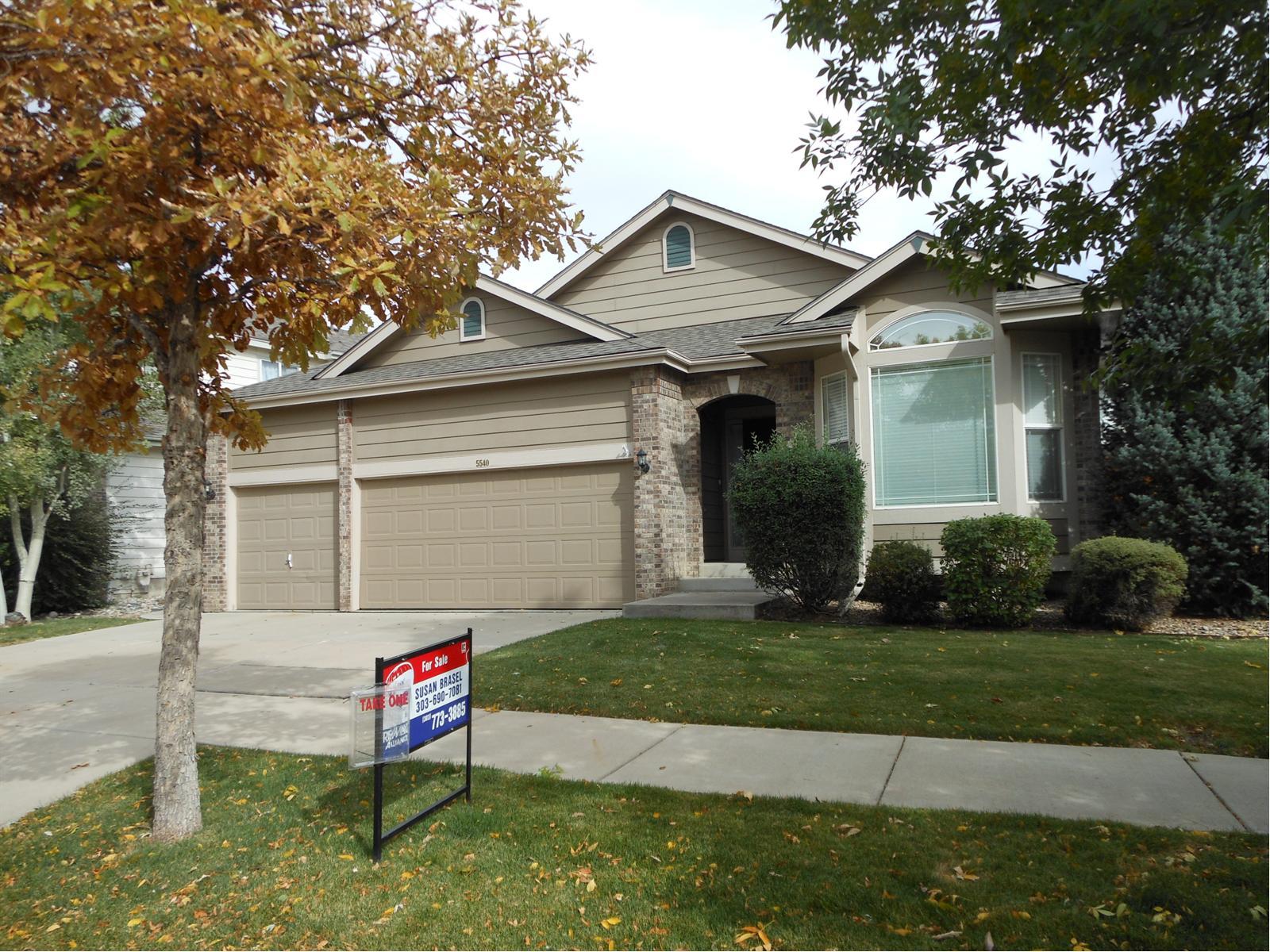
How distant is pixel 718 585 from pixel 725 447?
9.89 ft

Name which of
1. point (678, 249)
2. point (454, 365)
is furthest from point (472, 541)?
point (678, 249)

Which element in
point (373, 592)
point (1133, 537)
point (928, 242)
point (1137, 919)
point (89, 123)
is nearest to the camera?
point (1137, 919)

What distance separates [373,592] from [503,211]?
10684 millimetres

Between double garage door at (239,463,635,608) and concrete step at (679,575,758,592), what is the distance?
84 centimetres

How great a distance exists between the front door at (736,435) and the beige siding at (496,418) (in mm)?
2571

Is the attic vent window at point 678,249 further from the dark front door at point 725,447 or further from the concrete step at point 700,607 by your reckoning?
the concrete step at point 700,607

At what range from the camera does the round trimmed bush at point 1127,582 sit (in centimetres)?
993

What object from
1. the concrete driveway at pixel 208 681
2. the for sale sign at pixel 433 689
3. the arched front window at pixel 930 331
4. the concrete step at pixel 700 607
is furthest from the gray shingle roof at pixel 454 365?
the for sale sign at pixel 433 689

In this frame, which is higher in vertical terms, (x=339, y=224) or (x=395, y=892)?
(x=339, y=224)

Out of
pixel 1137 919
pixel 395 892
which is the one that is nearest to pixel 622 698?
pixel 395 892

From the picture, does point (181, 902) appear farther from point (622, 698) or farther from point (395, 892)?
point (622, 698)

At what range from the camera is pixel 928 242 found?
6211 mm

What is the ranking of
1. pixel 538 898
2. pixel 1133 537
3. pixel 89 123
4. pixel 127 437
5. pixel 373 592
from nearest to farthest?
pixel 538 898 → pixel 89 123 → pixel 127 437 → pixel 1133 537 → pixel 373 592

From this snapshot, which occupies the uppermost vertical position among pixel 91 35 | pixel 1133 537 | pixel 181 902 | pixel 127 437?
pixel 91 35
